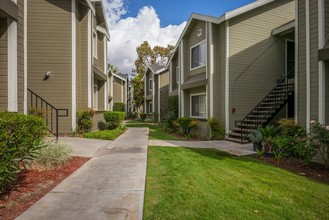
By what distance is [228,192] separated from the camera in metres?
4.55

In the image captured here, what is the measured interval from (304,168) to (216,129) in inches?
236

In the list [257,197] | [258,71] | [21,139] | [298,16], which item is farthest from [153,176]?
[258,71]

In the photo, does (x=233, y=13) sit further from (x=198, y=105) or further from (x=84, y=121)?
(x=84, y=121)

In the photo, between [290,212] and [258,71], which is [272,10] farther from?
[290,212]

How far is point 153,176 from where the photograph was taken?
17.8 ft

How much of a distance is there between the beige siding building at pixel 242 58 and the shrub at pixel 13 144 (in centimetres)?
952

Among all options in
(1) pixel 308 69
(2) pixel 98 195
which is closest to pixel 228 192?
(2) pixel 98 195

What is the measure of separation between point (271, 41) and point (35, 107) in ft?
40.2

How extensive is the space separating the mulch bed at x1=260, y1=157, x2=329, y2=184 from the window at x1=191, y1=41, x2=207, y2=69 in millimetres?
7740

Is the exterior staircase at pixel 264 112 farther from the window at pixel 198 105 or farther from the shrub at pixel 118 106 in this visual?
the shrub at pixel 118 106

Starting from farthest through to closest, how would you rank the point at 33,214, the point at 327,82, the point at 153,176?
the point at 327,82, the point at 153,176, the point at 33,214

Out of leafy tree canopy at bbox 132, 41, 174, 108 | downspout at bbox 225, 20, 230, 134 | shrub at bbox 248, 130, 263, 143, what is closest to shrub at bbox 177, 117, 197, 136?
downspout at bbox 225, 20, 230, 134

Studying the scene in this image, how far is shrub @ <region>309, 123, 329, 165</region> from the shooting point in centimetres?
644

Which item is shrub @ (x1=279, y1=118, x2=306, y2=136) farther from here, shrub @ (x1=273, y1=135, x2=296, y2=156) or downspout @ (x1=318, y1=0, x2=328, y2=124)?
downspout @ (x1=318, y1=0, x2=328, y2=124)
